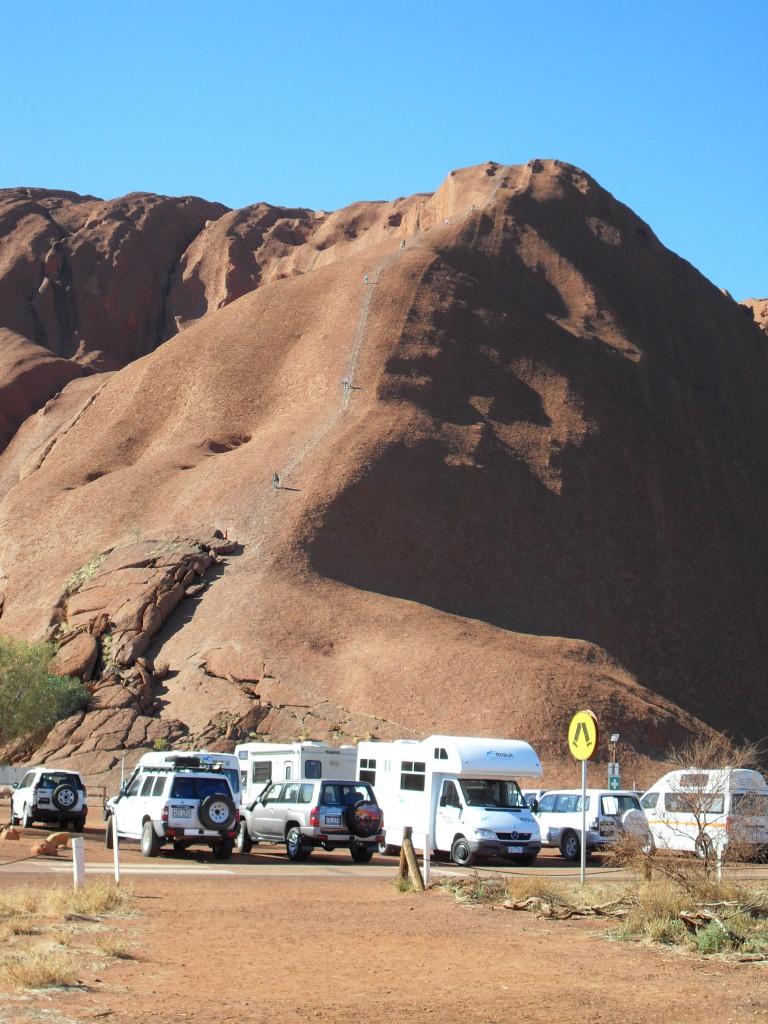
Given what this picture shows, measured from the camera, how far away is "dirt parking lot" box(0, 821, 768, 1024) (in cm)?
1031

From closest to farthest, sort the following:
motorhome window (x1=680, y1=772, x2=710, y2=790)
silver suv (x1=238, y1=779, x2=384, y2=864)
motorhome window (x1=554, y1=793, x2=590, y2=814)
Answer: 1. motorhome window (x1=680, y1=772, x2=710, y2=790)
2. silver suv (x1=238, y1=779, x2=384, y2=864)
3. motorhome window (x1=554, y1=793, x2=590, y2=814)

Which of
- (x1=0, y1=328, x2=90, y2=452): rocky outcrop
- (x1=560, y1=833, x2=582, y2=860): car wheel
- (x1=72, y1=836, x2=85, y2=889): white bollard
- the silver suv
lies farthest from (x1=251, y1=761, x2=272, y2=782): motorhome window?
(x1=0, y1=328, x2=90, y2=452): rocky outcrop

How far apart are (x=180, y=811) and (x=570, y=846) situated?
10.1 metres

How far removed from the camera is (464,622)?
2168 inches

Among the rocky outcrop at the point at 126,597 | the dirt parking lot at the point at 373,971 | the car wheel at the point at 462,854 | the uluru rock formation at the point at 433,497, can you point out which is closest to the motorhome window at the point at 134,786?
the dirt parking lot at the point at 373,971

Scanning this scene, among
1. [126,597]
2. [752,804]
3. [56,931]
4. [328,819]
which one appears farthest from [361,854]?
[126,597]

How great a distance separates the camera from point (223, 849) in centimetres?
2480

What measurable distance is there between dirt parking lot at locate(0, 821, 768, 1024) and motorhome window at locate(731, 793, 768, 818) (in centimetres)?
441

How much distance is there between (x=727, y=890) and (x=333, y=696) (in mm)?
33148

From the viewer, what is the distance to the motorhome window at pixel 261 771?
30828 millimetres

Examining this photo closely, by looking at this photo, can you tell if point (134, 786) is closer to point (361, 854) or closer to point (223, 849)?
point (223, 849)

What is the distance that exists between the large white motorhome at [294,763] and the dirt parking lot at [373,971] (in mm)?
10673

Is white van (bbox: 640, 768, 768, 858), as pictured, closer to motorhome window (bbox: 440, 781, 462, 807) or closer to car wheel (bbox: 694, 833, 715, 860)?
car wheel (bbox: 694, 833, 715, 860)

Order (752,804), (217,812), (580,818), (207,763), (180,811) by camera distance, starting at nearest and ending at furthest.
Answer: (752,804) < (180,811) < (217,812) < (580,818) < (207,763)
